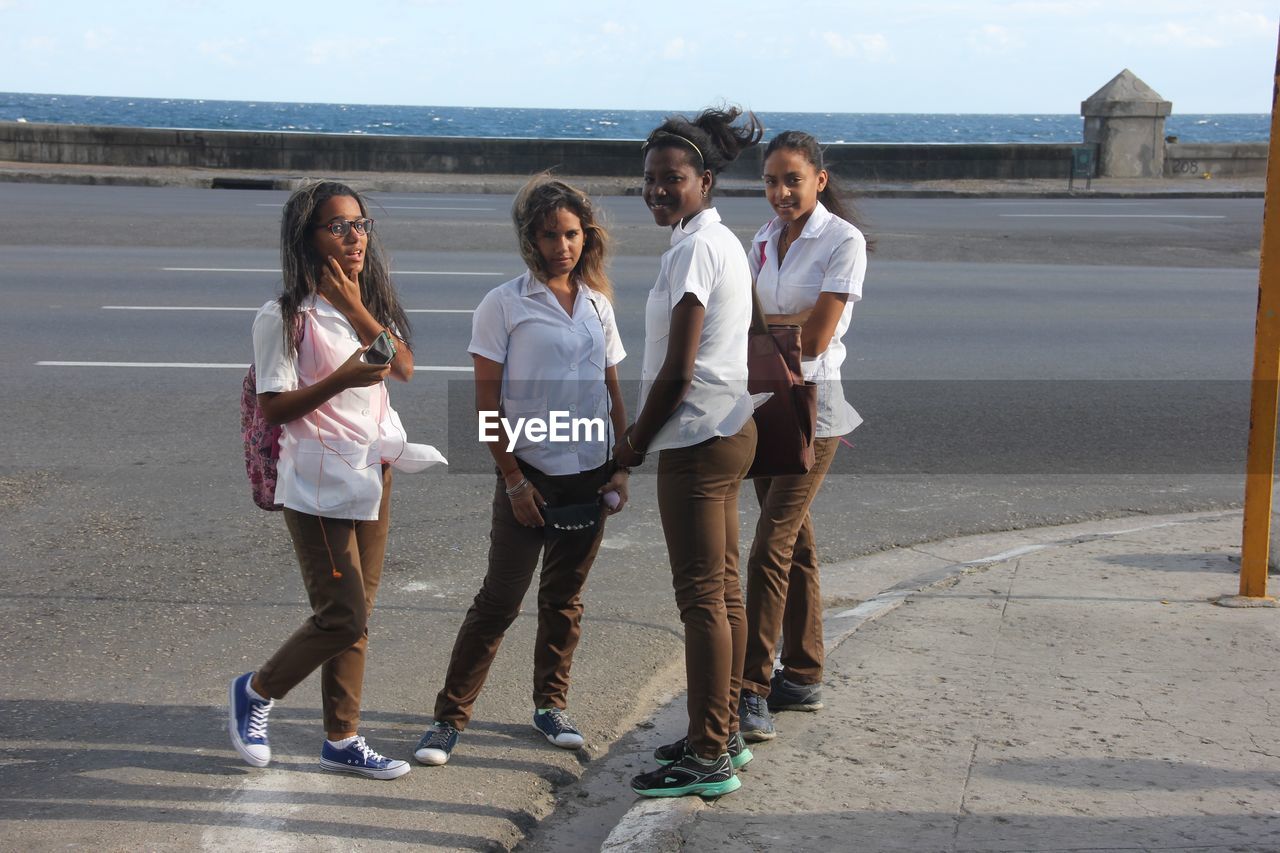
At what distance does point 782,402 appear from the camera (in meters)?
3.75

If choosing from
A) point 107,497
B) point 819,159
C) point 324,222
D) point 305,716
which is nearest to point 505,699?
point 305,716

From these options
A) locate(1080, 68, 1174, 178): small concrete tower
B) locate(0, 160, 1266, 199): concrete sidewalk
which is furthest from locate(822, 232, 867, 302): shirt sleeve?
locate(1080, 68, 1174, 178): small concrete tower

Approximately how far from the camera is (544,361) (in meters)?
3.92

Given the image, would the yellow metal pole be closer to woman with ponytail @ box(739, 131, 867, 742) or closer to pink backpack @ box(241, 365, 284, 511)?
woman with ponytail @ box(739, 131, 867, 742)

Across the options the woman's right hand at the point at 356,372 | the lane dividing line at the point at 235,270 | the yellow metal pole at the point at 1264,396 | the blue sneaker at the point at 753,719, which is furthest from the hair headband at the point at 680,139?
the lane dividing line at the point at 235,270

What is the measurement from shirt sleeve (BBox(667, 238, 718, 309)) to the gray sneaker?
1.42 m

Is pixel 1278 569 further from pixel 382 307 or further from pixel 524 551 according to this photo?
pixel 382 307

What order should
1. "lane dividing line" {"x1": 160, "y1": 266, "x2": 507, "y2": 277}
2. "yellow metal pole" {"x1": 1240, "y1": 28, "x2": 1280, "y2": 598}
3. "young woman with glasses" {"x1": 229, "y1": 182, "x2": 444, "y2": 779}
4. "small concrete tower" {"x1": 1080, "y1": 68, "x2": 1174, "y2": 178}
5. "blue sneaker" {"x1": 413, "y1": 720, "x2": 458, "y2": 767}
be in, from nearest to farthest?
"young woman with glasses" {"x1": 229, "y1": 182, "x2": 444, "y2": 779}, "blue sneaker" {"x1": 413, "y1": 720, "x2": 458, "y2": 767}, "yellow metal pole" {"x1": 1240, "y1": 28, "x2": 1280, "y2": 598}, "lane dividing line" {"x1": 160, "y1": 266, "x2": 507, "y2": 277}, "small concrete tower" {"x1": 1080, "y1": 68, "x2": 1174, "y2": 178}

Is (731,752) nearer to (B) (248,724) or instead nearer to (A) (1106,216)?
(B) (248,724)

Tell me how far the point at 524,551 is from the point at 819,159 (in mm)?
1574

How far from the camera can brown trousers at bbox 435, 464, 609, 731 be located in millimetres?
3980

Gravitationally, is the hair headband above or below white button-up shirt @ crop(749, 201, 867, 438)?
above

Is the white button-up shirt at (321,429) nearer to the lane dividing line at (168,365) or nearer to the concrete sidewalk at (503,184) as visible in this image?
the lane dividing line at (168,365)

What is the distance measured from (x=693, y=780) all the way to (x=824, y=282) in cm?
157
